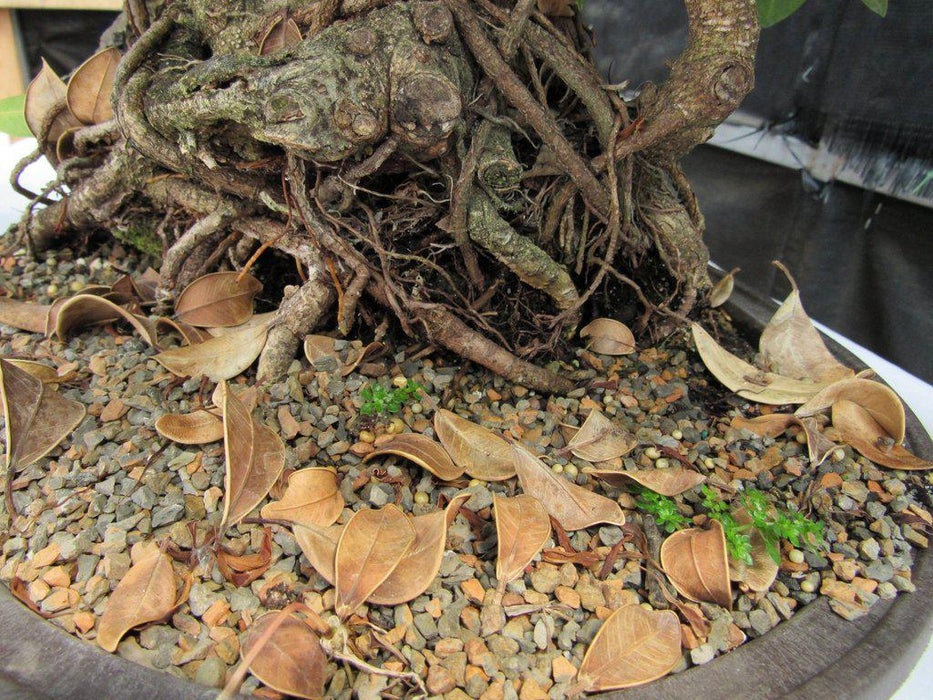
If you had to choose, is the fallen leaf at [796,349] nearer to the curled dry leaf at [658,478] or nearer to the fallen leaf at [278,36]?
the curled dry leaf at [658,478]

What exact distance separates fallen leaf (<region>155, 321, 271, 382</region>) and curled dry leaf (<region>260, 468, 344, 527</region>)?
24cm

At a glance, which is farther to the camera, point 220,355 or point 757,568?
point 220,355

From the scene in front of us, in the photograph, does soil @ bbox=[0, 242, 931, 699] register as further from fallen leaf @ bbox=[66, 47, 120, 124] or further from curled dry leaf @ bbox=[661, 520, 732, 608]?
fallen leaf @ bbox=[66, 47, 120, 124]

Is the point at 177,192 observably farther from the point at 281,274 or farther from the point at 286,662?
the point at 286,662

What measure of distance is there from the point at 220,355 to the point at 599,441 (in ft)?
1.75

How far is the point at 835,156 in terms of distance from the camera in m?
Result: 1.71

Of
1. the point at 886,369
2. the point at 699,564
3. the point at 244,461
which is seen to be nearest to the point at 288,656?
the point at 244,461

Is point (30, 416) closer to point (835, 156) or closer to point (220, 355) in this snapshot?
point (220, 355)

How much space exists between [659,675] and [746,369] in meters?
0.55

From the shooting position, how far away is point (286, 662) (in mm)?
609

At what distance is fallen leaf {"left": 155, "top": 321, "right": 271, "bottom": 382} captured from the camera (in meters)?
0.93

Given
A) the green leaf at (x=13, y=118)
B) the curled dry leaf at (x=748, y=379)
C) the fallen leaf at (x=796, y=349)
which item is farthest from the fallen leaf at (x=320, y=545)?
the green leaf at (x=13, y=118)

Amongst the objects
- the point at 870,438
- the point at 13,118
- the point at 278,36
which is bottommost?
the point at 870,438

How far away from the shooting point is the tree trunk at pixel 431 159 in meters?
0.80
